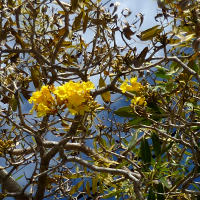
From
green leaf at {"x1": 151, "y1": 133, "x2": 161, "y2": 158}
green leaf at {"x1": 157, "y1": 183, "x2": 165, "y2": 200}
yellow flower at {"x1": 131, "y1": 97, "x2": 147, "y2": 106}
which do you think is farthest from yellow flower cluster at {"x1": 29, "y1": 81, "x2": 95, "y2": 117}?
green leaf at {"x1": 157, "y1": 183, "x2": 165, "y2": 200}

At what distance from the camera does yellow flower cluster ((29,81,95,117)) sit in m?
1.29

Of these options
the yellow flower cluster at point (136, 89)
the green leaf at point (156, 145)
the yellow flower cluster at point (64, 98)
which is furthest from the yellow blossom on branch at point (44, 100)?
the green leaf at point (156, 145)

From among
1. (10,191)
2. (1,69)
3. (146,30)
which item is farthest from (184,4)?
(10,191)

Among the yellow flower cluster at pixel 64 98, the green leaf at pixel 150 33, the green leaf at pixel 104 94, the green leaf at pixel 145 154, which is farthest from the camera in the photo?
the green leaf at pixel 104 94

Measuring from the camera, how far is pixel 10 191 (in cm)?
255

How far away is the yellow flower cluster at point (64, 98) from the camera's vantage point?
1.29 metres

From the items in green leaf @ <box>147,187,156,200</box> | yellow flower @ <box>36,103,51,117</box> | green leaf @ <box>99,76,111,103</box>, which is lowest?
green leaf @ <box>147,187,156,200</box>

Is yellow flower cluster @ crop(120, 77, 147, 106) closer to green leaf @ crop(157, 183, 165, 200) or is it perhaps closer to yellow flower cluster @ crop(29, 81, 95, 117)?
yellow flower cluster @ crop(29, 81, 95, 117)

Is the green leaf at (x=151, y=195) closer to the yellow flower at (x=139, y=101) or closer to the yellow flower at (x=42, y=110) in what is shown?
the yellow flower at (x=139, y=101)

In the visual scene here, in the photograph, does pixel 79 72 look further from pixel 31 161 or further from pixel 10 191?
pixel 10 191

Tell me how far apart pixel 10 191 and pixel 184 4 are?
6.77 feet

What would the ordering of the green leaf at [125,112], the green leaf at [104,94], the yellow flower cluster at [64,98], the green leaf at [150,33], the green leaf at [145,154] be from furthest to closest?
the green leaf at [104,94]
the green leaf at [145,154]
the green leaf at [125,112]
the green leaf at [150,33]
the yellow flower cluster at [64,98]

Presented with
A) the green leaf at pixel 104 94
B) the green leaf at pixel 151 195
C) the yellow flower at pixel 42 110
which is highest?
the green leaf at pixel 104 94

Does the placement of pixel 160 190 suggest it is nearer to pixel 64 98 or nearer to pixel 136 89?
pixel 136 89
